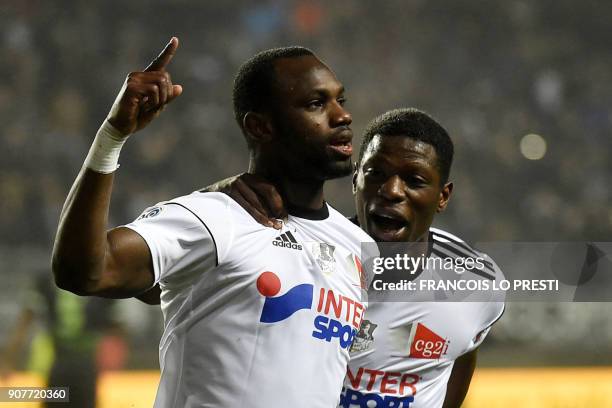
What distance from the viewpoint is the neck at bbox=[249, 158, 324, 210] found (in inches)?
105

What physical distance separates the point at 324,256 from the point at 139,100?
2.85ft

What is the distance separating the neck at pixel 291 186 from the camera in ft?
8.71

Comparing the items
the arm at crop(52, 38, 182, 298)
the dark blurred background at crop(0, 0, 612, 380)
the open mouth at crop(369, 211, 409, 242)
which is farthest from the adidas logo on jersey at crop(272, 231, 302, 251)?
the dark blurred background at crop(0, 0, 612, 380)

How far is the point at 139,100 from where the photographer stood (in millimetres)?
1942

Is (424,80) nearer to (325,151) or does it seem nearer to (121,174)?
(121,174)

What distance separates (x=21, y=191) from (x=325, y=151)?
6.14 meters

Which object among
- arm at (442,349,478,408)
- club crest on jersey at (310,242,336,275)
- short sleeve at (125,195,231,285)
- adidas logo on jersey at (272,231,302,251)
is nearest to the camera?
short sleeve at (125,195,231,285)

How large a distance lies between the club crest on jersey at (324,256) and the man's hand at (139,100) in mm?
773

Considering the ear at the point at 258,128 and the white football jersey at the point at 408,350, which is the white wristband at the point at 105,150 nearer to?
the ear at the point at 258,128

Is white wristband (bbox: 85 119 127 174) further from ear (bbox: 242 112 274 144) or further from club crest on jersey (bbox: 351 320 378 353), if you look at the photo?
club crest on jersey (bbox: 351 320 378 353)

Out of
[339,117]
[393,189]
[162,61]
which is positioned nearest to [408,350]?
[393,189]

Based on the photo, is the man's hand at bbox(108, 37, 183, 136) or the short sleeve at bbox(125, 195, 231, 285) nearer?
the man's hand at bbox(108, 37, 183, 136)

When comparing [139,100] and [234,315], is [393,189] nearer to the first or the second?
[234,315]

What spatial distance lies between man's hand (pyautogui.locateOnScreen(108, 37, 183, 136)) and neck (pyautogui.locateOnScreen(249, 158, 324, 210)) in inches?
28.4
